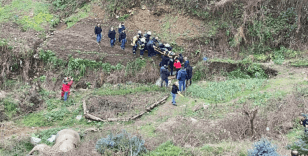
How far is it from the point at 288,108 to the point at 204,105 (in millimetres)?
3185

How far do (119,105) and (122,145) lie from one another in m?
5.24

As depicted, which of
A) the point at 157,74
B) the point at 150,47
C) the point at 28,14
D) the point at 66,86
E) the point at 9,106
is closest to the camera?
the point at 9,106

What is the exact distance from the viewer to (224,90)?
13.1m

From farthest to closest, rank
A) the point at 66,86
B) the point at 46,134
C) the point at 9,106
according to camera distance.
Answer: the point at 66,86, the point at 9,106, the point at 46,134

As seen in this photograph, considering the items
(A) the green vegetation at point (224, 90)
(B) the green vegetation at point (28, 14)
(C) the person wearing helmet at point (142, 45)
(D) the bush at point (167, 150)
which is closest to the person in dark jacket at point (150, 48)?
(C) the person wearing helmet at point (142, 45)

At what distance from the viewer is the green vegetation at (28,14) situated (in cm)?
1855

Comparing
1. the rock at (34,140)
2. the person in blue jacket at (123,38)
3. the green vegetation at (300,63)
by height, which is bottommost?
the rock at (34,140)

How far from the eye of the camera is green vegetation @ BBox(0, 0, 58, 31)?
60.8 ft

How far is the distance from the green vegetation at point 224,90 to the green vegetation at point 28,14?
439 inches

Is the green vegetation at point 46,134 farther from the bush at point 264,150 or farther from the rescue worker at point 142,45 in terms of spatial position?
the rescue worker at point 142,45

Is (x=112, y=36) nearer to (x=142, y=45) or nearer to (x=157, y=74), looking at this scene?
(x=142, y=45)

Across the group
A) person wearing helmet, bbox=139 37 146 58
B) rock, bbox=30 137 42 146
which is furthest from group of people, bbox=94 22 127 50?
rock, bbox=30 137 42 146

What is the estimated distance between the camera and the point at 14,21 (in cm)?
1850

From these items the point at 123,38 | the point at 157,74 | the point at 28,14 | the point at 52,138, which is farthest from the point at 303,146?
the point at 28,14
